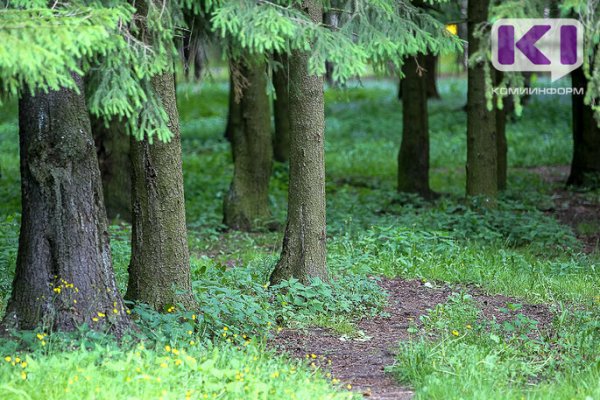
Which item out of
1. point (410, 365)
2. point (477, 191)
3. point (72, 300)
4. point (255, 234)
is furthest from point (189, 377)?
point (477, 191)

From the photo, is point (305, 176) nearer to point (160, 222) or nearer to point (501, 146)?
point (160, 222)

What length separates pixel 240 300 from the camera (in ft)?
25.8

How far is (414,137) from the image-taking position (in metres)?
16.2

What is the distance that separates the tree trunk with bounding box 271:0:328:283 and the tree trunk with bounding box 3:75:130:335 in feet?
8.27

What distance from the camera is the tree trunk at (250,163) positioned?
14008mm

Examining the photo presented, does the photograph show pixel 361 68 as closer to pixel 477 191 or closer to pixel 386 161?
pixel 477 191

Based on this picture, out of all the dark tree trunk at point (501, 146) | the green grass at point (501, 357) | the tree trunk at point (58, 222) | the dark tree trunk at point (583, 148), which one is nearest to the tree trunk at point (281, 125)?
the dark tree trunk at point (501, 146)

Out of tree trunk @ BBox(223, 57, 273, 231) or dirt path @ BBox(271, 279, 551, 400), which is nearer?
dirt path @ BBox(271, 279, 551, 400)

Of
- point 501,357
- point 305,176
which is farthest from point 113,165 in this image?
point 501,357

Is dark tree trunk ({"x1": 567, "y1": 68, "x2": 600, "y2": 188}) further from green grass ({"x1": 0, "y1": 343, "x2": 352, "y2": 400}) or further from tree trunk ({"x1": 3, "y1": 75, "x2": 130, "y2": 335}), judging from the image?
tree trunk ({"x1": 3, "y1": 75, "x2": 130, "y2": 335})

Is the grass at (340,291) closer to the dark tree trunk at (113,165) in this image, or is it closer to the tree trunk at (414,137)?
the tree trunk at (414,137)

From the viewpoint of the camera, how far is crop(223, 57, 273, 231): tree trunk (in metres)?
14.0

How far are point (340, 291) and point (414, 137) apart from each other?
8.06m

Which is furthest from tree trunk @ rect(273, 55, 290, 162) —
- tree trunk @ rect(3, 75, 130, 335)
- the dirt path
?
tree trunk @ rect(3, 75, 130, 335)
